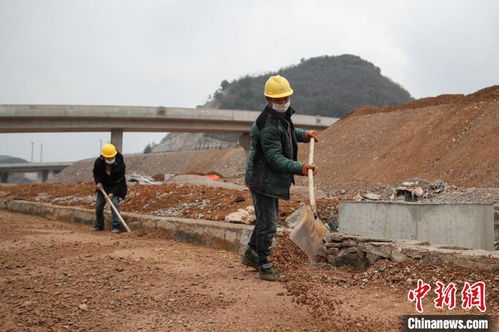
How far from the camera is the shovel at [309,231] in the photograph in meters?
4.85

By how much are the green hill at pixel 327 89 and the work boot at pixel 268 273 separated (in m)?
75.3

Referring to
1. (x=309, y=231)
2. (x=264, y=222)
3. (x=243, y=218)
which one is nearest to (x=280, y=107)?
(x=264, y=222)

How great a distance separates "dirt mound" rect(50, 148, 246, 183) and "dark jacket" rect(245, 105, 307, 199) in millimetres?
37878

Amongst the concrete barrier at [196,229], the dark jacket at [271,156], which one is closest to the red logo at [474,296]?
the dark jacket at [271,156]

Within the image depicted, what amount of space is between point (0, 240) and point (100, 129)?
26.1 metres

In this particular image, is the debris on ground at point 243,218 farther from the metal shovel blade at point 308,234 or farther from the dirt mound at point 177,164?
the dirt mound at point 177,164

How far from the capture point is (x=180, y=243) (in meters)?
7.37

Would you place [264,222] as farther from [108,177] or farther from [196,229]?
[108,177]

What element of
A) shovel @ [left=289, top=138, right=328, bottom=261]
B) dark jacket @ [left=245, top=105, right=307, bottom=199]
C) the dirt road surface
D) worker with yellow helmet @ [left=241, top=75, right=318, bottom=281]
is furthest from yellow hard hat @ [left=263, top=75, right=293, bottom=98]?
the dirt road surface

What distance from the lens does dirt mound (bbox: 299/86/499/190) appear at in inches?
647

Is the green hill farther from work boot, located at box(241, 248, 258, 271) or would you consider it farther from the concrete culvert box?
work boot, located at box(241, 248, 258, 271)

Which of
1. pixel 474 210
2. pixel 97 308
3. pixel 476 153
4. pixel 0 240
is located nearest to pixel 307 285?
pixel 97 308

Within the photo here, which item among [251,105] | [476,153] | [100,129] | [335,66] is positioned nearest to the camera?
[476,153]

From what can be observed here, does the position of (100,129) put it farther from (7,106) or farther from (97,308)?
(97,308)
